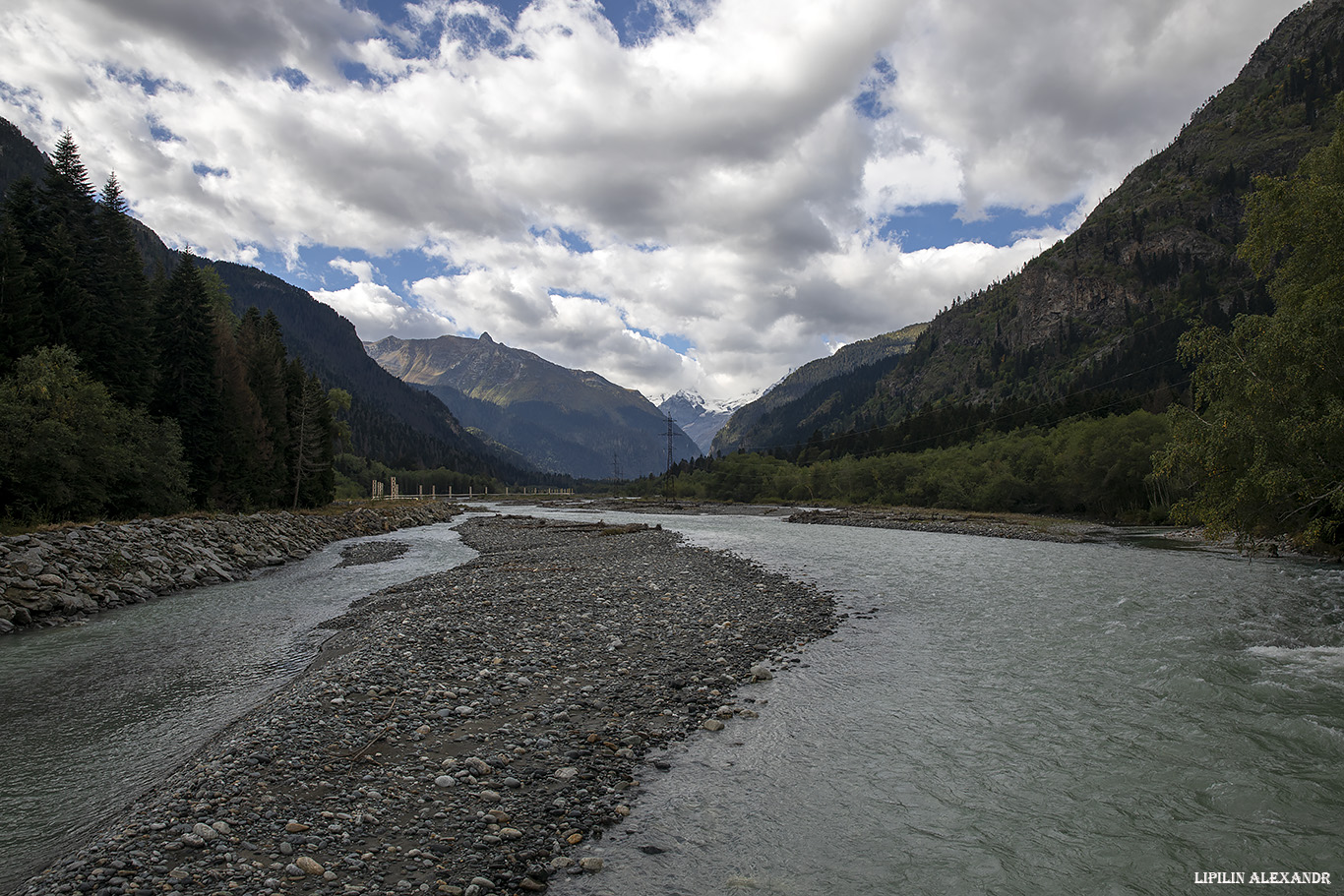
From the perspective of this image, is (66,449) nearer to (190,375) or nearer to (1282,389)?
(190,375)

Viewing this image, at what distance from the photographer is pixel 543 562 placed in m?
32.8

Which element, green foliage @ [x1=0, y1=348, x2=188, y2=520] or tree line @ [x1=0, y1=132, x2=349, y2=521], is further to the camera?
tree line @ [x1=0, y1=132, x2=349, y2=521]

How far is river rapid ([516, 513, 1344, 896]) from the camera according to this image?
263 inches

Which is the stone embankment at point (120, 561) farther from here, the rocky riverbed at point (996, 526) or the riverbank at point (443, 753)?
the rocky riverbed at point (996, 526)

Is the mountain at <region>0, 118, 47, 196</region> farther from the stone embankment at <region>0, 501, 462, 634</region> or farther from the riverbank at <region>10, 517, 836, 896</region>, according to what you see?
the riverbank at <region>10, 517, 836, 896</region>

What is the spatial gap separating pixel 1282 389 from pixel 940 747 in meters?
19.1

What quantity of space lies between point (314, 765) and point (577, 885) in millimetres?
4303

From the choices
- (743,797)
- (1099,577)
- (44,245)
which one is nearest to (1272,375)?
(1099,577)

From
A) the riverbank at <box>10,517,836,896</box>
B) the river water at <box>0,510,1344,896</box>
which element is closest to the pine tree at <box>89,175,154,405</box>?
the river water at <box>0,510,1344,896</box>

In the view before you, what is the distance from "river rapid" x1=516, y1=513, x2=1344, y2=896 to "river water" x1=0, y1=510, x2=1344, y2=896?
0.04 meters

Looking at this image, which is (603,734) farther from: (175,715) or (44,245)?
(44,245)

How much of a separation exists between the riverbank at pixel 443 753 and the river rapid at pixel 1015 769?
2.78ft

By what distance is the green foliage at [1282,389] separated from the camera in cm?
1870

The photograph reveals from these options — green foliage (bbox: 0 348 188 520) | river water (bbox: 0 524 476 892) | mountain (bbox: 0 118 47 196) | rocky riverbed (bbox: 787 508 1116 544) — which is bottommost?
river water (bbox: 0 524 476 892)
